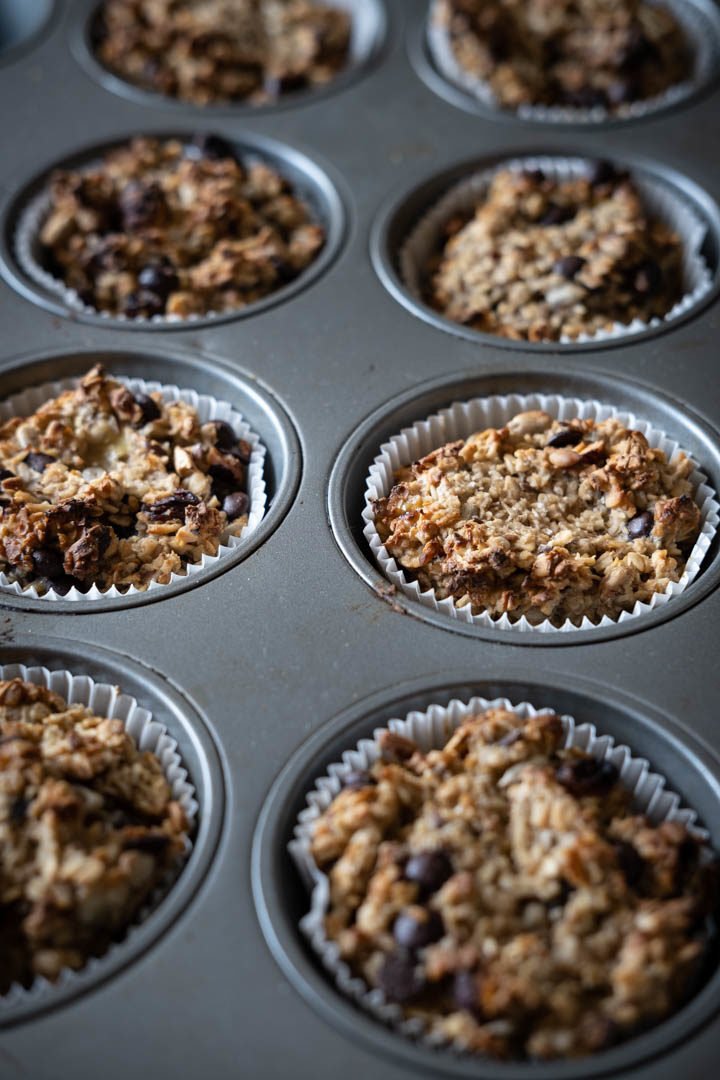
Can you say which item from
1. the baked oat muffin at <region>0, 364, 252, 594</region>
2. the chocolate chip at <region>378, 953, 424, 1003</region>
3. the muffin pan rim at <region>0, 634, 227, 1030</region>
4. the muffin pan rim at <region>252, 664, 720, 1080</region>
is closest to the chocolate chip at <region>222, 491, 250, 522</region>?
the baked oat muffin at <region>0, 364, 252, 594</region>

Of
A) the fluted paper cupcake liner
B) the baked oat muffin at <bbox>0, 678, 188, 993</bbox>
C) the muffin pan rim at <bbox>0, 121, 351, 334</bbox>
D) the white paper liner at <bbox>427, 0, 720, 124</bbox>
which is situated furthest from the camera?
the white paper liner at <bbox>427, 0, 720, 124</bbox>

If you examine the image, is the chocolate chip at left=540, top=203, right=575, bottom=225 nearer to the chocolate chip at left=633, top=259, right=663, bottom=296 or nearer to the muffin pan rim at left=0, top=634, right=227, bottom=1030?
the chocolate chip at left=633, top=259, right=663, bottom=296

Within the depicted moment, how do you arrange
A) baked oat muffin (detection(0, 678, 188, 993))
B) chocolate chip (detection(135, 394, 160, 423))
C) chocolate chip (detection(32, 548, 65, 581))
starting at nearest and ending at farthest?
baked oat muffin (detection(0, 678, 188, 993)), chocolate chip (detection(32, 548, 65, 581)), chocolate chip (detection(135, 394, 160, 423))

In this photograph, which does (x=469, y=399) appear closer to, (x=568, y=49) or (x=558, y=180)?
(x=558, y=180)

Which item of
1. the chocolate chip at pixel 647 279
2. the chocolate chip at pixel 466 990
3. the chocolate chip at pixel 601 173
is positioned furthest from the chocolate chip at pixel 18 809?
the chocolate chip at pixel 601 173

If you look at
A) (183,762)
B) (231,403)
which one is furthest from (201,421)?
(183,762)

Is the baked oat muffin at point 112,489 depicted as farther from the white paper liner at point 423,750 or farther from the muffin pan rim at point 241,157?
the white paper liner at point 423,750
